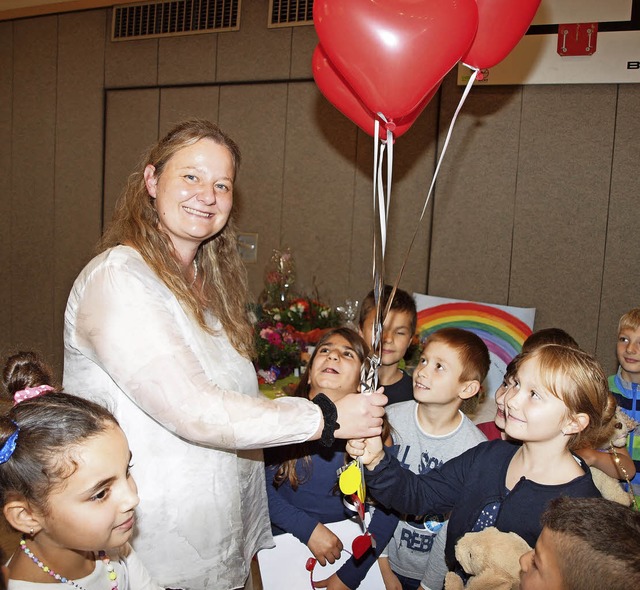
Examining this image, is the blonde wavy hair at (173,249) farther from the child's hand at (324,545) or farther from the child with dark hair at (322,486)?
the child's hand at (324,545)

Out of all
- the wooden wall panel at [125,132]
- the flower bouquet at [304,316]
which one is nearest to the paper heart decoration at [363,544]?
the flower bouquet at [304,316]

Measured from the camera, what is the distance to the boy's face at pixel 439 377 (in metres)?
1.88

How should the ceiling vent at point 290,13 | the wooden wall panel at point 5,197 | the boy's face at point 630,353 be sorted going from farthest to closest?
the wooden wall panel at point 5,197
the ceiling vent at point 290,13
the boy's face at point 630,353

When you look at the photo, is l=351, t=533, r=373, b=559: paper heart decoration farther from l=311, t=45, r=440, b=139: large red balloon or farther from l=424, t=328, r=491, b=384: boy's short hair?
l=311, t=45, r=440, b=139: large red balloon

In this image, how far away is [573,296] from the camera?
369 cm

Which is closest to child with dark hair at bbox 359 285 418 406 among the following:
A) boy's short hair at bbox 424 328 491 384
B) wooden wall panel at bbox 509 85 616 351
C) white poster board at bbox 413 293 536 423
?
boy's short hair at bbox 424 328 491 384

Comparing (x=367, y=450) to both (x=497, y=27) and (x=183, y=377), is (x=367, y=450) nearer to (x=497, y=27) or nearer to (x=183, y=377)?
(x=183, y=377)

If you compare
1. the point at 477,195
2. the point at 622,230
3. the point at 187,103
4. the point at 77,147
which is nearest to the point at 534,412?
the point at 622,230

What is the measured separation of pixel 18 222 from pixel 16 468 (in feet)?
16.3

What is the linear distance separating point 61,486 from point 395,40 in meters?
1.13

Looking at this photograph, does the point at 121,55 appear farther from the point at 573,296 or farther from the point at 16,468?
the point at 16,468

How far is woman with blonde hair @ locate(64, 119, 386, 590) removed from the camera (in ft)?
4.07

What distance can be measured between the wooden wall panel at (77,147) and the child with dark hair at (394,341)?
328 centimetres

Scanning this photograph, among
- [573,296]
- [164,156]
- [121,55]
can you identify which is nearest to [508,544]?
[164,156]
